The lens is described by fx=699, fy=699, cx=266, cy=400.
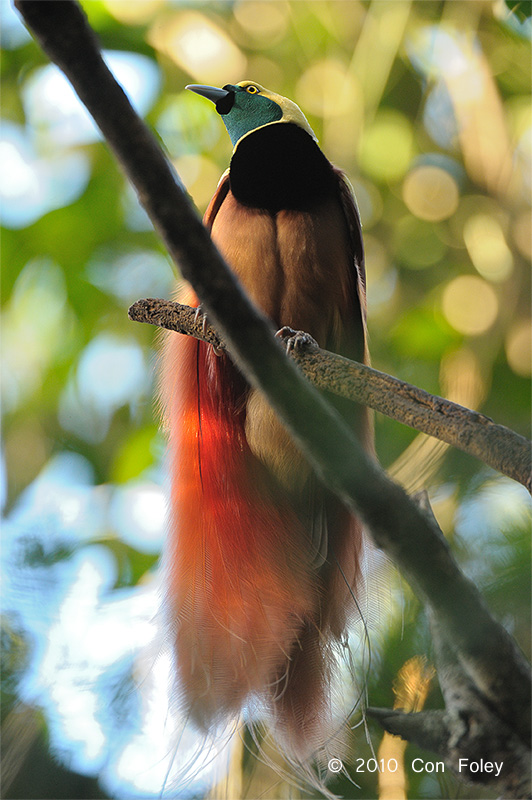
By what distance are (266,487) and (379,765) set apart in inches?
29.0

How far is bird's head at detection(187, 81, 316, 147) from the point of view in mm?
2049

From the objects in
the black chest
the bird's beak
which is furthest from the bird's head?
the black chest

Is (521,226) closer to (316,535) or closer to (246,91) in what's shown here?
(246,91)

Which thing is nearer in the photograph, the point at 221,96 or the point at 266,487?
the point at 266,487

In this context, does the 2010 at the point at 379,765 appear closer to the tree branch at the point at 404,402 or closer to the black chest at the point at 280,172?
the tree branch at the point at 404,402

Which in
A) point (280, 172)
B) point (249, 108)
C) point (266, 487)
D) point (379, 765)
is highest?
point (249, 108)

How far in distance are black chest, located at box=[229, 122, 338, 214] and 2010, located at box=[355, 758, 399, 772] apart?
1.41 meters

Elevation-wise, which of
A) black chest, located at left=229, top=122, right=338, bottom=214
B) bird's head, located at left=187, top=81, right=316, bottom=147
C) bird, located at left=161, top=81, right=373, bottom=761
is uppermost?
bird's head, located at left=187, top=81, right=316, bottom=147

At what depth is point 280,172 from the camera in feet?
6.12

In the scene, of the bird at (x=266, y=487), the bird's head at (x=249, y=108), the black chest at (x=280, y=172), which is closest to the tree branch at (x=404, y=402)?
the bird at (x=266, y=487)

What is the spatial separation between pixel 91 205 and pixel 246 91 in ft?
5.90

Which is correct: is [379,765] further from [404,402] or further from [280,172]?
[280,172]

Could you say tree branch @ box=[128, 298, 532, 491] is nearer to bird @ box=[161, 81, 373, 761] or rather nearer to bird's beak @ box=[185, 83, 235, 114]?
bird @ box=[161, 81, 373, 761]

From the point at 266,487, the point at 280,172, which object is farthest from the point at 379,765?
the point at 280,172
